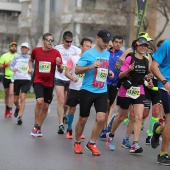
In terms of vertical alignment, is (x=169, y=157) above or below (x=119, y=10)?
below

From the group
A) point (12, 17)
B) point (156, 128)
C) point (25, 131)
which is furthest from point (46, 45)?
point (12, 17)

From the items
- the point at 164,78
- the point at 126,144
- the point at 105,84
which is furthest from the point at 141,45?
the point at 126,144

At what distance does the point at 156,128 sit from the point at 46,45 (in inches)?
128

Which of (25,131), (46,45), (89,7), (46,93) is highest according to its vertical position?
(89,7)

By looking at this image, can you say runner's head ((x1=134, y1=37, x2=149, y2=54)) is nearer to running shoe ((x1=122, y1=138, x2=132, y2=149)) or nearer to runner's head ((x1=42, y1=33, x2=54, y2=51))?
running shoe ((x1=122, y1=138, x2=132, y2=149))

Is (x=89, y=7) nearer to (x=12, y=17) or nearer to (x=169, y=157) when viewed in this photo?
(x=12, y=17)

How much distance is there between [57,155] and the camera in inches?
388

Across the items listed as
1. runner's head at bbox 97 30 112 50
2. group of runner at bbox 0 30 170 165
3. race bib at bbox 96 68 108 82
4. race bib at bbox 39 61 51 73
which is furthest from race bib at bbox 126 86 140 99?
race bib at bbox 39 61 51 73

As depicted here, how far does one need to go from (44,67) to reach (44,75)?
6.4 inches

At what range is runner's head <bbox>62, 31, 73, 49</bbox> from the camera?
520 inches

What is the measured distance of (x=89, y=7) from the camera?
50.4 m

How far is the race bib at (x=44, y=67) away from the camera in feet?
39.7

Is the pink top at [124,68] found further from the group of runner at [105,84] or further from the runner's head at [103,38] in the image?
the runner's head at [103,38]

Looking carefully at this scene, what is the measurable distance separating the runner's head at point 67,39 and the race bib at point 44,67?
1324 mm
